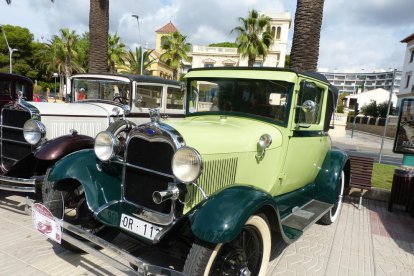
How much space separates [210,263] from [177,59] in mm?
33547

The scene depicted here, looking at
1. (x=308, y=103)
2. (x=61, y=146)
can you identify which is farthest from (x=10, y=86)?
(x=308, y=103)

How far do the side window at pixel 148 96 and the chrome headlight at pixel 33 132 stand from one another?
6.08 feet

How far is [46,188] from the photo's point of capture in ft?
10.7

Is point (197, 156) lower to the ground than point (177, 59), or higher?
lower

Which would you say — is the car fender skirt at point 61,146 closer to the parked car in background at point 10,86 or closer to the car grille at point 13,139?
the car grille at point 13,139

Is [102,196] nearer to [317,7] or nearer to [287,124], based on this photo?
[287,124]

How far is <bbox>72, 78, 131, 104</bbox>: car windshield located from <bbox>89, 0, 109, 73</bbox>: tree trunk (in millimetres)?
3417

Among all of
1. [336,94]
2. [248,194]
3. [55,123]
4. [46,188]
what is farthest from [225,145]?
[55,123]

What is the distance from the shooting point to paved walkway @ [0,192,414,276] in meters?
3.24

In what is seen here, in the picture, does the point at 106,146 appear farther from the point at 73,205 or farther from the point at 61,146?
the point at 61,146

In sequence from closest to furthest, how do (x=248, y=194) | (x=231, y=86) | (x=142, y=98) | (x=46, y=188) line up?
1. (x=248, y=194)
2. (x=46, y=188)
3. (x=231, y=86)
4. (x=142, y=98)

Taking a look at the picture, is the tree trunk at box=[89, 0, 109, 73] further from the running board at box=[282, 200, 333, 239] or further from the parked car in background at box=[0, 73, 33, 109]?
the running board at box=[282, 200, 333, 239]

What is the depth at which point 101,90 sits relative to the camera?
622cm

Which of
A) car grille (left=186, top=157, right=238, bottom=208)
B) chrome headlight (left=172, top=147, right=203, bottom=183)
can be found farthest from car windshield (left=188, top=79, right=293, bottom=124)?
chrome headlight (left=172, top=147, right=203, bottom=183)
